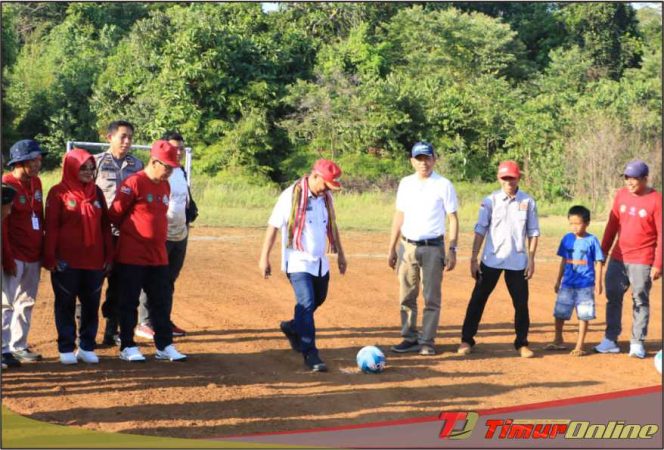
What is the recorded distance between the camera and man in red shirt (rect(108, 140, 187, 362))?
8875 mm

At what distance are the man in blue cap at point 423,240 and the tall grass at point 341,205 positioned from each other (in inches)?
537

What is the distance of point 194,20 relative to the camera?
36.1 meters

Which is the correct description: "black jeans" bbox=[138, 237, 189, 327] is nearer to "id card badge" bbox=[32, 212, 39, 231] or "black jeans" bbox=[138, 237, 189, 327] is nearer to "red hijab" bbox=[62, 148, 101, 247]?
"red hijab" bbox=[62, 148, 101, 247]

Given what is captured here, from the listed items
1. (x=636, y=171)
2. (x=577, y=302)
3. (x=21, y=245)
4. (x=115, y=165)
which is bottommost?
(x=577, y=302)

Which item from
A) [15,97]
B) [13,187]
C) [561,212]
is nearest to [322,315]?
[13,187]

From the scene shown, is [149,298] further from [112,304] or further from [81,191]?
[81,191]

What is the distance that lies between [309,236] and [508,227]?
2231 mm

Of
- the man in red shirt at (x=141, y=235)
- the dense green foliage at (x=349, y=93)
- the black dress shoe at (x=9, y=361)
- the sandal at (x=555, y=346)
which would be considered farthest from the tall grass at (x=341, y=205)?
the black dress shoe at (x=9, y=361)

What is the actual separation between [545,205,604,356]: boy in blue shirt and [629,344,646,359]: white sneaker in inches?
19.1

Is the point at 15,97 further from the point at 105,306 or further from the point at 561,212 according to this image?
the point at 105,306

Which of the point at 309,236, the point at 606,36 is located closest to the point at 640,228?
the point at 309,236

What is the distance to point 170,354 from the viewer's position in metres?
9.20

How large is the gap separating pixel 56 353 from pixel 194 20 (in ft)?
92.9

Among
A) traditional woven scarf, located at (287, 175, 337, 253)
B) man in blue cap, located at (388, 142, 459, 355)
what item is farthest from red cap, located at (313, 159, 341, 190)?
man in blue cap, located at (388, 142, 459, 355)
